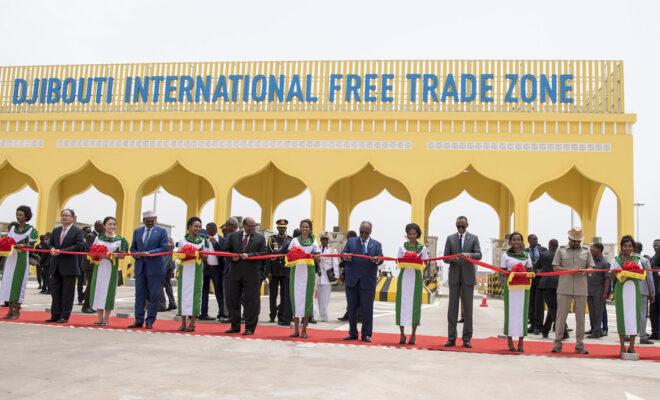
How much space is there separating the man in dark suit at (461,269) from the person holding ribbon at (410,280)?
39 cm

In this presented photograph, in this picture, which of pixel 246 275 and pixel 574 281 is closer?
pixel 574 281

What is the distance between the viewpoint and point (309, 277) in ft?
30.0

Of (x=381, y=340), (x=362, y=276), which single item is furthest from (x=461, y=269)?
(x=381, y=340)

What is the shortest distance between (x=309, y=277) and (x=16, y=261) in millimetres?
4763

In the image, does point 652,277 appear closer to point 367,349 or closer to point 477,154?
point 367,349

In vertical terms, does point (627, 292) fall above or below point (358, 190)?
below

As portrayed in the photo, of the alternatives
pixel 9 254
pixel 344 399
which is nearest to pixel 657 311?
pixel 344 399

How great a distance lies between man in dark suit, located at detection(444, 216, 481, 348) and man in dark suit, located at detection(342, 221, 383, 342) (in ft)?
3.26

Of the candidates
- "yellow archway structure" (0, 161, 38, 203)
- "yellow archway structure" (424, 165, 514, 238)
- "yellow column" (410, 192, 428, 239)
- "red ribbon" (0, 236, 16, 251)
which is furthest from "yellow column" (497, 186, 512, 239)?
"red ribbon" (0, 236, 16, 251)

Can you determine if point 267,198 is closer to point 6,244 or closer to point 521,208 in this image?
point 521,208

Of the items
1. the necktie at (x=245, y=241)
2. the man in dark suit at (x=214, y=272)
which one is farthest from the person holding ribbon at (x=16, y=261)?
the necktie at (x=245, y=241)

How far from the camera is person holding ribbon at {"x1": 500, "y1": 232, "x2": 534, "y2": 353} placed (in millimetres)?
8352

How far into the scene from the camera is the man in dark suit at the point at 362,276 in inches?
350

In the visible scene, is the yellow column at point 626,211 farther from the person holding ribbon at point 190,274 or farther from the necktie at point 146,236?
the necktie at point 146,236
